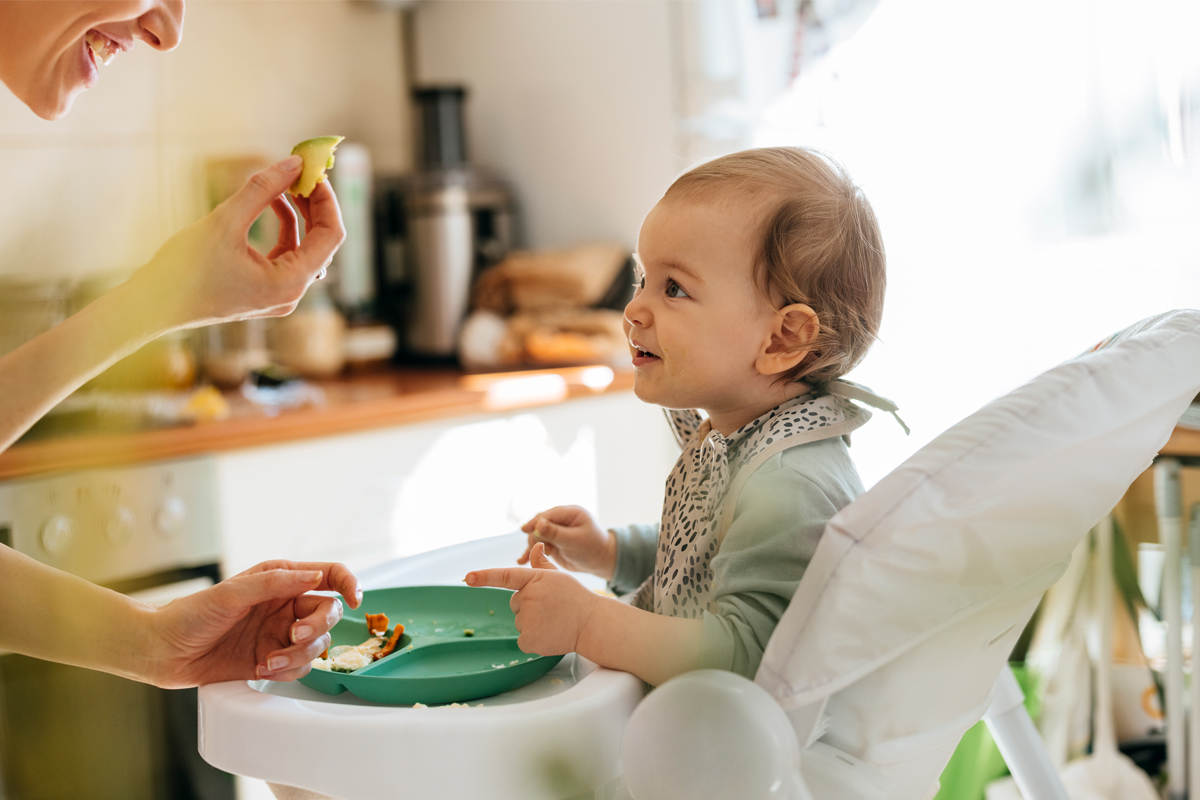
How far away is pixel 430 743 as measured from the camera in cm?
47

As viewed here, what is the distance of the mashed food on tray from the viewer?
0.58 metres

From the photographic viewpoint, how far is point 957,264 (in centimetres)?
128

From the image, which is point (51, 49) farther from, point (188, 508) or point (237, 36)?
point (188, 508)

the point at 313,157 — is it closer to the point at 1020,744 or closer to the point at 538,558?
the point at 538,558

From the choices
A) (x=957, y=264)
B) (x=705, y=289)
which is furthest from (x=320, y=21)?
(x=705, y=289)

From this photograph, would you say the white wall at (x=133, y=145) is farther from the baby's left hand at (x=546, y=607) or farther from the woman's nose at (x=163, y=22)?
the baby's left hand at (x=546, y=607)

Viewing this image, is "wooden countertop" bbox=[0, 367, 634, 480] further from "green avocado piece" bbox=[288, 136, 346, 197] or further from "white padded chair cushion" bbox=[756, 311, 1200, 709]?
"white padded chair cushion" bbox=[756, 311, 1200, 709]

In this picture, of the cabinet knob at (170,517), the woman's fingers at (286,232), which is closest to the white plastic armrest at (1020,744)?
the woman's fingers at (286,232)

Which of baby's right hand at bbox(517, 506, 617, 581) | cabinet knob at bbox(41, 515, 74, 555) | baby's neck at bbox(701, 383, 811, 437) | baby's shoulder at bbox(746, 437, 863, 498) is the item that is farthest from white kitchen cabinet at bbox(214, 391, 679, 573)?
cabinet knob at bbox(41, 515, 74, 555)

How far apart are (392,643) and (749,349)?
0.31 m

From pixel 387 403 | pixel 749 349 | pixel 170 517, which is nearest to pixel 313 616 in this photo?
pixel 749 349

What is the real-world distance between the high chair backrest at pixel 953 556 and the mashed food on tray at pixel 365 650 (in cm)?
26

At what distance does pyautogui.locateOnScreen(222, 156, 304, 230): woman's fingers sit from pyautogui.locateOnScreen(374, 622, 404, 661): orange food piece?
269 millimetres

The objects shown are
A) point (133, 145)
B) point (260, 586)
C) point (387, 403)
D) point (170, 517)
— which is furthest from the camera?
point (387, 403)
